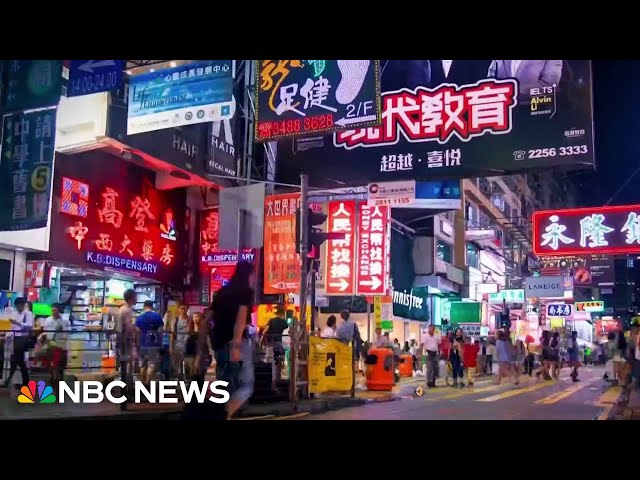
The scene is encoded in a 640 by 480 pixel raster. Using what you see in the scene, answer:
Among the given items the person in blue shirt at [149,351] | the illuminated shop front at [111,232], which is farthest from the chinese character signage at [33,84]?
the illuminated shop front at [111,232]

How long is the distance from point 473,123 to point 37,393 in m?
9.03

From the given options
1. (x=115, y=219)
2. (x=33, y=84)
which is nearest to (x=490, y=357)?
(x=115, y=219)

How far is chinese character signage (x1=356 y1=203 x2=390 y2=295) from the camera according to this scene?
55.3 ft

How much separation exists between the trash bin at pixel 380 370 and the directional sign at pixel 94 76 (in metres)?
8.26

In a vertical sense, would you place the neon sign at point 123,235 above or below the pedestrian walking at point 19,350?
above

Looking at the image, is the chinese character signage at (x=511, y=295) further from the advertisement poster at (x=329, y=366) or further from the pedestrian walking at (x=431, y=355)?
the advertisement poster at (x=329, y=366)

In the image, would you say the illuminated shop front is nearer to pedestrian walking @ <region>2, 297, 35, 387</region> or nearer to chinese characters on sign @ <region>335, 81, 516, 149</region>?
pedestrian walking @ <region>2, 297, 35, 387</region>

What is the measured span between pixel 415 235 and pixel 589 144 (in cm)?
1834

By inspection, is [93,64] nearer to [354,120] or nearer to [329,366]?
[354,120]

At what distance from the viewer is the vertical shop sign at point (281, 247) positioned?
14938 mm

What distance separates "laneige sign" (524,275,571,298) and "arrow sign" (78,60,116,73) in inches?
962

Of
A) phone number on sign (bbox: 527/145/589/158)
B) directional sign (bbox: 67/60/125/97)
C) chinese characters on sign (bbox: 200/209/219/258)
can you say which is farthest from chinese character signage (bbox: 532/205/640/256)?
directional sign (bbox: 67/60/125/97)

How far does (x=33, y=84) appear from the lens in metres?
10.4

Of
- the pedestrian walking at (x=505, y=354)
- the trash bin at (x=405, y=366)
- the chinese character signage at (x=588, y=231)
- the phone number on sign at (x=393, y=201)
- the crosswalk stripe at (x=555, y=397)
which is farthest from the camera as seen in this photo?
the trash bin at (x=405, y=366)
